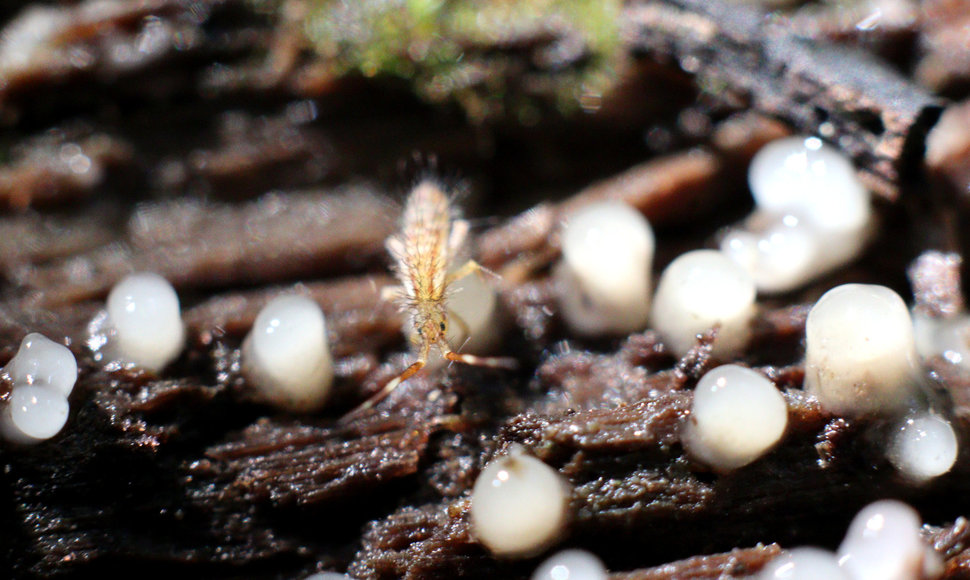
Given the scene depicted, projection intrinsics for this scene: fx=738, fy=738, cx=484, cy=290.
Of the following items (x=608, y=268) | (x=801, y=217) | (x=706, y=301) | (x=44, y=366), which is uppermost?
(x=44, y=366)

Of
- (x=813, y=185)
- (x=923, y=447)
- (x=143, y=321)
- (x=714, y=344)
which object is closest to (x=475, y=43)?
(x=813, y=185)

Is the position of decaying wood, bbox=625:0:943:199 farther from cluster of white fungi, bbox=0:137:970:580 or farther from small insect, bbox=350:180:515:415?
small insect, bbox=350:180:515:415

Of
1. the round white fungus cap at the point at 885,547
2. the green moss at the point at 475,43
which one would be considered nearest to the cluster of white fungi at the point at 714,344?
the round white fungus cap at the point at 885,547

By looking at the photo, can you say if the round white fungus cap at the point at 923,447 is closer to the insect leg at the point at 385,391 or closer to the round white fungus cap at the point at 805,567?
the round white fungus cap at the point at 805,567

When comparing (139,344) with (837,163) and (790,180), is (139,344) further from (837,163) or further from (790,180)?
(837,163)

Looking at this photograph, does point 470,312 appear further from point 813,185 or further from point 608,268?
point 813,185

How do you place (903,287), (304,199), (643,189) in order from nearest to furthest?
(903,287)
(643,189)
(304,199)

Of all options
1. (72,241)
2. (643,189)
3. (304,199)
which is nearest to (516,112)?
(643,189)

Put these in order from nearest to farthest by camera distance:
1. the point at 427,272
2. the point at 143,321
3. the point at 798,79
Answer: the point at 143,321
the point at 427,272
the point at 798,79
